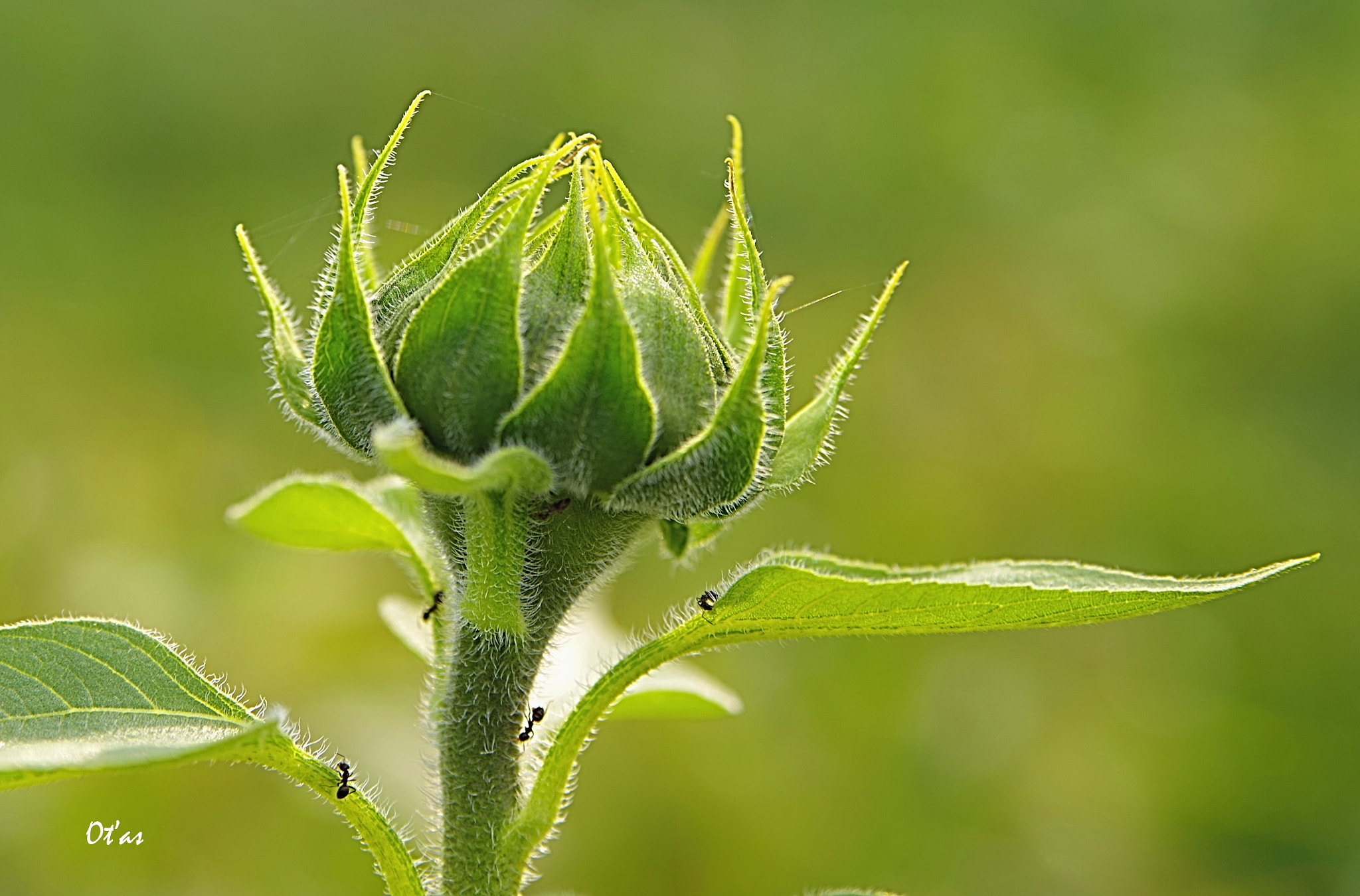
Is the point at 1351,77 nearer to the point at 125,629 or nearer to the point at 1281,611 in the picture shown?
the point at 1281,611

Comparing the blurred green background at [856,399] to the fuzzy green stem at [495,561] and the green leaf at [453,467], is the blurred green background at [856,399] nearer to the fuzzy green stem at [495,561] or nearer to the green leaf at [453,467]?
the fuzzy green stem at [495,561]

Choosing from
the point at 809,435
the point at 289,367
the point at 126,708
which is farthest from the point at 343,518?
the point at 809,435

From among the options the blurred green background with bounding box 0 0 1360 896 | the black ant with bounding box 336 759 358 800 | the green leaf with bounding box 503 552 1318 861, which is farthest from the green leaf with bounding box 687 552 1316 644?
the blurred green background with bounding box 0 0 1360 896

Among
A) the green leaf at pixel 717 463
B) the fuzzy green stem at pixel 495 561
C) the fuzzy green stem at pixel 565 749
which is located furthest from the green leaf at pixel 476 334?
the fuzzy green stem at pixel 565 749

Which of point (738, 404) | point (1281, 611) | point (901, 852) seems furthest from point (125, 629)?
point (1281, 611)

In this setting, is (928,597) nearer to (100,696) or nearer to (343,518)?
(343,518)

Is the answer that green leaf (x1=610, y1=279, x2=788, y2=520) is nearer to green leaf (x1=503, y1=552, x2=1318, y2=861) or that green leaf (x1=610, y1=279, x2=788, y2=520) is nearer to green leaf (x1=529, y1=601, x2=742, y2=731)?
green leaf (x1=503, y1=552, x2=1318, y2=861)
